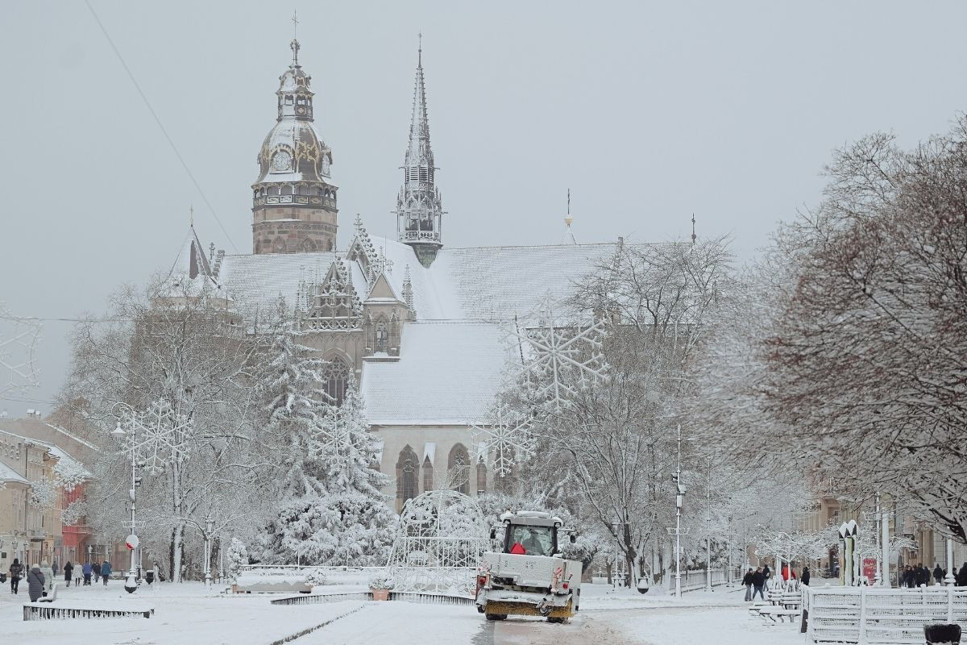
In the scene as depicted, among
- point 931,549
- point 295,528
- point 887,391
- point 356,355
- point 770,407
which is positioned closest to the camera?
point 887,391

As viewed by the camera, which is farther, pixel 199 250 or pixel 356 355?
pixel 199 250

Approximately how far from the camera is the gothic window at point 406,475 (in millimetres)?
90312

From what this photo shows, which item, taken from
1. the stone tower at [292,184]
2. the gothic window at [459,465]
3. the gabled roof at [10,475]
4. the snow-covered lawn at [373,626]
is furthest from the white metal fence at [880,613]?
the stone tower at [292,184]

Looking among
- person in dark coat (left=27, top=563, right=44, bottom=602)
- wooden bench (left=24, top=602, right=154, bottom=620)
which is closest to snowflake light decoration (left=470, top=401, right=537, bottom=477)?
person in dark coat (left=27, top=563, right=44, bottom=602)

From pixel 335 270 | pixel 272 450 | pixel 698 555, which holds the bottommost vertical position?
pixel 698 555

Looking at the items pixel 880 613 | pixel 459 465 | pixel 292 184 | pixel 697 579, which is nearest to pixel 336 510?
pixel 697 579

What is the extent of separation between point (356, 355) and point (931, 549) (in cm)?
4039

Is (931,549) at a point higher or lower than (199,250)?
lower

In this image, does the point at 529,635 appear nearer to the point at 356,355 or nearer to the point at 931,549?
the point at 931,549

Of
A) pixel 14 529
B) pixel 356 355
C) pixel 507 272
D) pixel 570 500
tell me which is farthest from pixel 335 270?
pixel 570 500

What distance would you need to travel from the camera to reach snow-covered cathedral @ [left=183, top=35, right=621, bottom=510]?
9081 centimetres

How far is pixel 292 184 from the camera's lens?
128m

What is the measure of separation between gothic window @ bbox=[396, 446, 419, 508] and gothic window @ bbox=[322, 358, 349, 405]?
25.5 feet

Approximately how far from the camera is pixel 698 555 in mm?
68812
